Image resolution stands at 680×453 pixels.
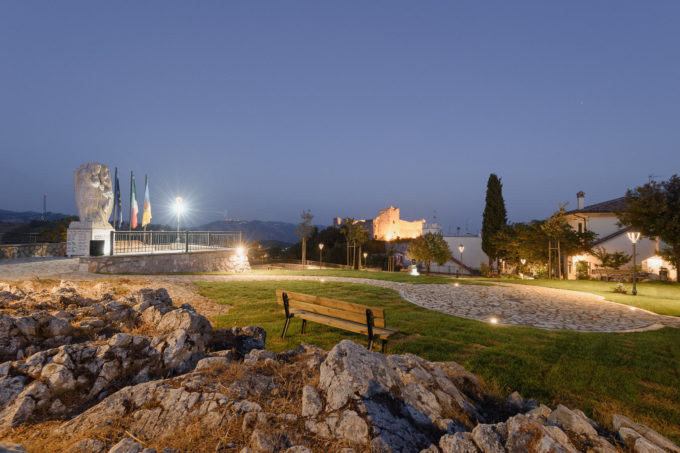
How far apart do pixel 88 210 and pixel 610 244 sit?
35264 mm

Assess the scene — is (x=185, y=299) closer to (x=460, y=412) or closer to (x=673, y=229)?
(x=460, y=412)

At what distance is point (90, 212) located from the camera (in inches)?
575

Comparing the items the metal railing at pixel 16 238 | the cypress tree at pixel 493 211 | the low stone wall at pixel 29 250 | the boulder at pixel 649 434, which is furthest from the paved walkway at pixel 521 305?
the cypress tree at pixel 493 211

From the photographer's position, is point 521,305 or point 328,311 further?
point 521,305

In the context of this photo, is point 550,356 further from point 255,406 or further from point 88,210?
point 88,210

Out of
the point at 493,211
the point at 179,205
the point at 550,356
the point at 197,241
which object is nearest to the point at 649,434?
the point at 550,356

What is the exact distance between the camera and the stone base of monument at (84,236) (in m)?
14.4

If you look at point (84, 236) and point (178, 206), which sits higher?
point (178, 206)

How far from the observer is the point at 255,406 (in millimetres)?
2654

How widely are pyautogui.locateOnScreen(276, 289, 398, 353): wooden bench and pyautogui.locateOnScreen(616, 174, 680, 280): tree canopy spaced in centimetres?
1973

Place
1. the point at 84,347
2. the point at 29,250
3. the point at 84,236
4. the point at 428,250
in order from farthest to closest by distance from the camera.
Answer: the point at 428,250 → the point at 29,250 → the point at 84,236 → the point at 84,347

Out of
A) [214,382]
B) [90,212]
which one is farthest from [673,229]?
[90,212]

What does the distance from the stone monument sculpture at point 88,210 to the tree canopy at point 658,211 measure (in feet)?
90.6

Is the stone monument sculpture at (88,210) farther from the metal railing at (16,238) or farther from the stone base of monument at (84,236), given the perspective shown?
the metal railing at (16,238)
